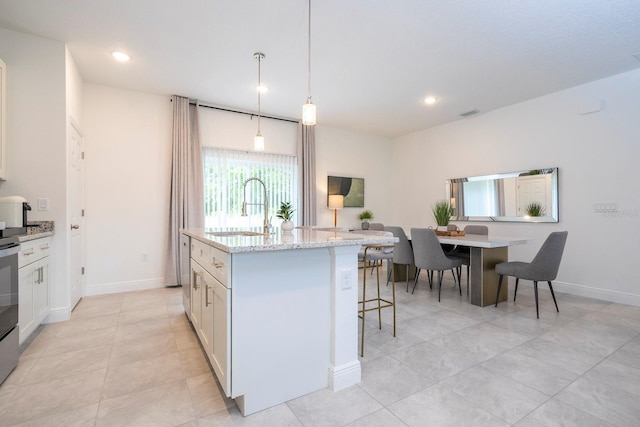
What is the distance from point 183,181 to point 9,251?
2.44 meters

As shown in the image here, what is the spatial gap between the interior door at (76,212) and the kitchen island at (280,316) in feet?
7.42

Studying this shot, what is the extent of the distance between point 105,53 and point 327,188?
3756 mm

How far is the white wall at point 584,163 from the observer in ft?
11.5

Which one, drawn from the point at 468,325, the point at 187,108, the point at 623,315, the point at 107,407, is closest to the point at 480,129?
the point at 623,315

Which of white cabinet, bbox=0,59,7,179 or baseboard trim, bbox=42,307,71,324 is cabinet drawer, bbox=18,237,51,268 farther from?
white cabinet, bbox=0,59,7,179

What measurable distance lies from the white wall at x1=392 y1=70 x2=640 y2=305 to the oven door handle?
5.59m

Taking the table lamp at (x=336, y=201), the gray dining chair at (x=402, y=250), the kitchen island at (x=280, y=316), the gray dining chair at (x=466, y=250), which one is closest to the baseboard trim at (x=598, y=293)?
the gray dining chair at (x=466, y=250)

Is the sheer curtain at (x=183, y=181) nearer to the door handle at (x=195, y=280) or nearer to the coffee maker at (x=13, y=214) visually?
the coffee maker at (x=13, y=214)

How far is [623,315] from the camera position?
122 inches

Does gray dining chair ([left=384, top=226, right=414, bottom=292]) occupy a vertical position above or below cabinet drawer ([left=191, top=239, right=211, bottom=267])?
below

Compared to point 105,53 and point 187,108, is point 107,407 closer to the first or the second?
point 105,53

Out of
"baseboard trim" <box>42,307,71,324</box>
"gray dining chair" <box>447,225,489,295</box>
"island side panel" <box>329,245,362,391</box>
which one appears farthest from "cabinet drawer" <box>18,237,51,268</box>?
"gray dining chair" <box>447,225,489,295</box>

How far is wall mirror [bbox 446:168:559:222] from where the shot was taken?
13.6ft

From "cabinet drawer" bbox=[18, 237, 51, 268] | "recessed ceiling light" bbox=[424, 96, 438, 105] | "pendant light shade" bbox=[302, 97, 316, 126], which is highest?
"recessed ceiling light" bbox=[424, 96, 438, 105]
